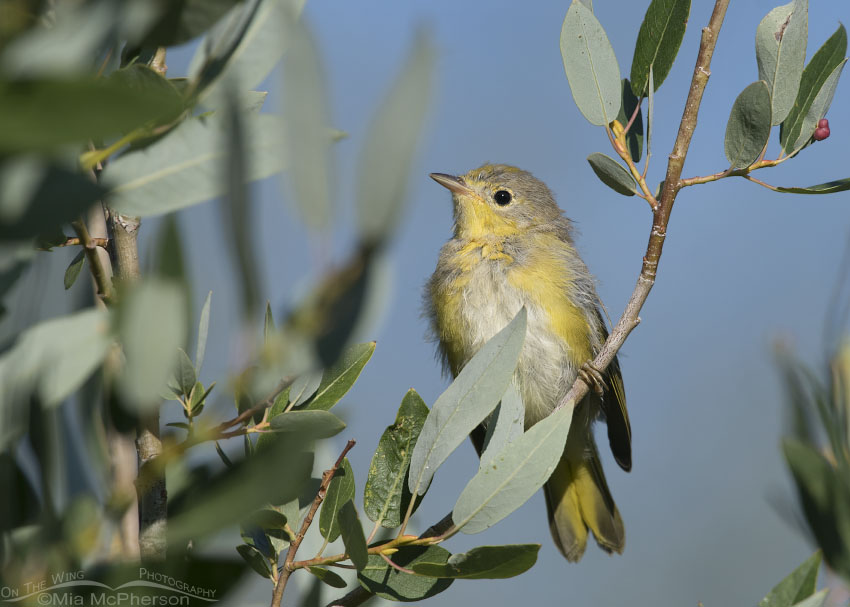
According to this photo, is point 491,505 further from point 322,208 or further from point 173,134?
point 322,208

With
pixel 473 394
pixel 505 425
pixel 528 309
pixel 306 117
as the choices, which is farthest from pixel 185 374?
pixel 528 309

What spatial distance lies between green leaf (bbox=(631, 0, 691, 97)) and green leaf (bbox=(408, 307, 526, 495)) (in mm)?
971

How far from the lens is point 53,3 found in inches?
28.7

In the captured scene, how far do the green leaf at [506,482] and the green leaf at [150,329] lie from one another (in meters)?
0.79

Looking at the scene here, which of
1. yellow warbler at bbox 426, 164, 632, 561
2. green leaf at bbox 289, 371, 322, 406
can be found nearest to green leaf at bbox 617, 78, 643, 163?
green leaf at bbox 289, 371, 322, 406

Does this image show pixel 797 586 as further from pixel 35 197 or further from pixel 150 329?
pixel 35 197

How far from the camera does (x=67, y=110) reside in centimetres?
45

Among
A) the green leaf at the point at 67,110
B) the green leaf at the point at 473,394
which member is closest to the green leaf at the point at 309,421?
the green leaf at the point at 473,394

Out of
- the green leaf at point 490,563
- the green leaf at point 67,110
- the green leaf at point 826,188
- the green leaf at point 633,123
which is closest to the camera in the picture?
the green leaf at point 67,110

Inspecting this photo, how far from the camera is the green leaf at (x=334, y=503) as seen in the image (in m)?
1.53

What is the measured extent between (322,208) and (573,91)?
144 cm

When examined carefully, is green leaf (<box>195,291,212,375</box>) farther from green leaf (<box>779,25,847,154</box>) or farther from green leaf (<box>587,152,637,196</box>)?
green leaf (<box>779,25,847,154</box>)

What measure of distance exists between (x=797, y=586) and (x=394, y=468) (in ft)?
2.50

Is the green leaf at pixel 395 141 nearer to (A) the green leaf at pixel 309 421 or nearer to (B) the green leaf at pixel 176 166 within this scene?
(B) the green leaf at pixel 176 166
